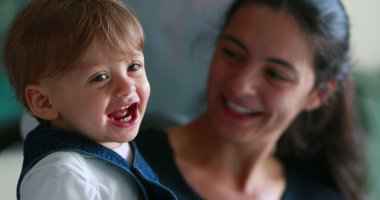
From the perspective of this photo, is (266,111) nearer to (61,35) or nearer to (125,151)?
(125,151)

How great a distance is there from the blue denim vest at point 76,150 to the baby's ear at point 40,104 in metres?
0.03

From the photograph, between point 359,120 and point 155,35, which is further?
point 359,120

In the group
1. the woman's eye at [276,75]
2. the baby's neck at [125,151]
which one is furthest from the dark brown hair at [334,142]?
the baby's neck at [125,151]

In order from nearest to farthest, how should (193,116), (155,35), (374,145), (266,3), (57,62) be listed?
(57,62)
(266,3)
(155,35)
(193,116)
(374,145)

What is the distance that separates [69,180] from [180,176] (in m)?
0.64

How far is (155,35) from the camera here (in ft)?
4.68

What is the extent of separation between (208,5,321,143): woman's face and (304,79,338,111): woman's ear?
34 millimetres

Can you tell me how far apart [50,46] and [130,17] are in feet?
0.36

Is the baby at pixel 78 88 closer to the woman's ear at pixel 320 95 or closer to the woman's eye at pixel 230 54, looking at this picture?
the woman's eye at pixel 230 54

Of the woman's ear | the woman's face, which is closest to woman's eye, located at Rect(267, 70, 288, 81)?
the woman's face

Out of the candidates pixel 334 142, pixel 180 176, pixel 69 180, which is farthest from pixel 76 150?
pixel 334 142

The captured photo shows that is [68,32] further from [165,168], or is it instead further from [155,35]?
[155,35]

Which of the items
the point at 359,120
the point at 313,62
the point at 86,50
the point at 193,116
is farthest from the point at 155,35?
the point at 86,50

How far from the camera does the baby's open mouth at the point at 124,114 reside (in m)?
0.68
